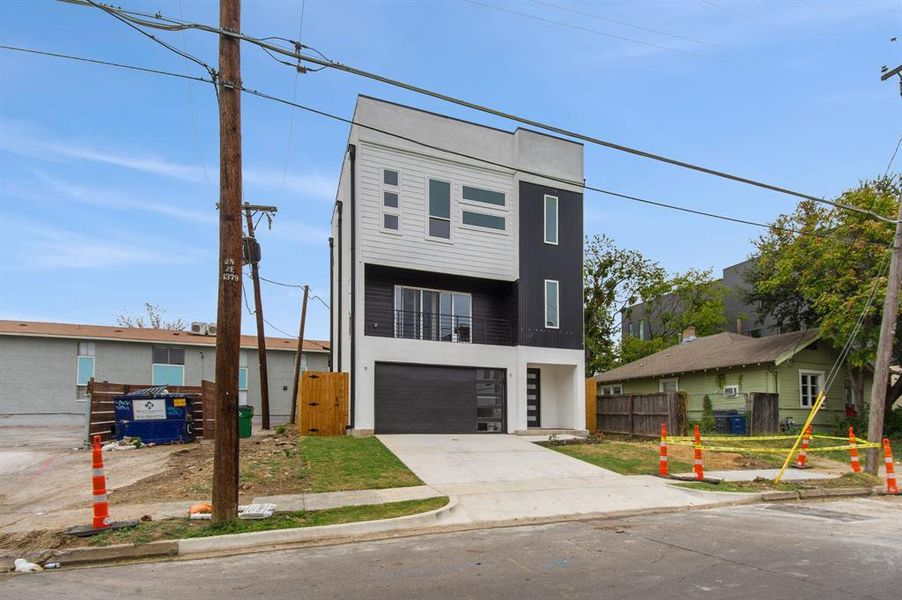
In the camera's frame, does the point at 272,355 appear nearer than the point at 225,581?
No

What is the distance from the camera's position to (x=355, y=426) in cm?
1938

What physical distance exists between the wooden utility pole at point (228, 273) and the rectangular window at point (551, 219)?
1566cm

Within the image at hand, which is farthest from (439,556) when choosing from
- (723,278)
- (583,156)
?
(723,278)

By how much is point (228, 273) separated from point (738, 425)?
21817 millimetres

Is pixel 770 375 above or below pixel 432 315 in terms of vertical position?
below

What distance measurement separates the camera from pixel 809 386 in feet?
84.8

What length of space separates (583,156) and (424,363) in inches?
399

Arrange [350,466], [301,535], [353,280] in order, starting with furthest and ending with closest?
[353,280] < [350,466] < [301,535]

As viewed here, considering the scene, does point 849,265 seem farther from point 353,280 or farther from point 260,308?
point 260,308

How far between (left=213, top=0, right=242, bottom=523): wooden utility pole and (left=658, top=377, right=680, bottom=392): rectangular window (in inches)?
995

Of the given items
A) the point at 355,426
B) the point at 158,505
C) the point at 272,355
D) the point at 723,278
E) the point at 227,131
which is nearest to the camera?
the point at 227,131

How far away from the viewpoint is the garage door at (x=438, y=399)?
2041 centimetres

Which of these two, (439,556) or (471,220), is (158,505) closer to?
(439,556)

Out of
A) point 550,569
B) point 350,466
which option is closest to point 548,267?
point 350,466
